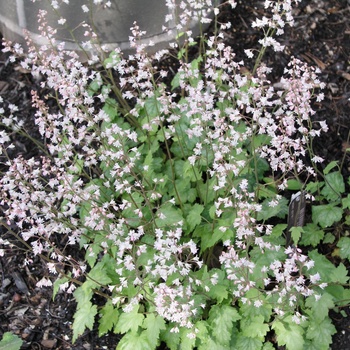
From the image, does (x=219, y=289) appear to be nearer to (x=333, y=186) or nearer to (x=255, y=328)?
(x=255, y=328)

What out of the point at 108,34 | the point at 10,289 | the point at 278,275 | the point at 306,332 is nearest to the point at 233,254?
the point at 278,275

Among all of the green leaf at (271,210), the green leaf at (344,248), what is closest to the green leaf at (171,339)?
the green leaf at (271,210)

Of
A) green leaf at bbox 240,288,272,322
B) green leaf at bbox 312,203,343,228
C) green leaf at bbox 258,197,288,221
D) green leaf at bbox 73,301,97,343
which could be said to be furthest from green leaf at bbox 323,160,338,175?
green leaf at bbox 73,301,97,343

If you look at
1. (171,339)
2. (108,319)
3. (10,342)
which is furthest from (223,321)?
(10,342)

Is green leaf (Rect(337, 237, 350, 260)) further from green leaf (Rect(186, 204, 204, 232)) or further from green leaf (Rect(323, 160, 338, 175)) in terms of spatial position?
green leaf (Rect(186, 204, 204, 232))

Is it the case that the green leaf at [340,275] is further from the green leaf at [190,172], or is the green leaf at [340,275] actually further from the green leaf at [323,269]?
the green leaf at [190,172]

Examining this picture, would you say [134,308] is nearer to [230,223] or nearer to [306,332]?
[230,223]
